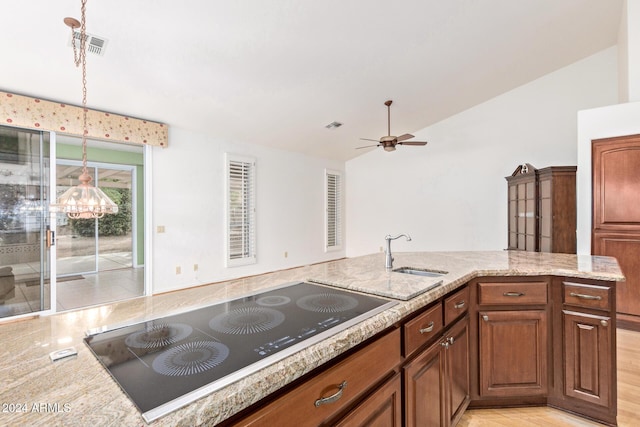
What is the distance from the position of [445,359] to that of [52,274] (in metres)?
4.42

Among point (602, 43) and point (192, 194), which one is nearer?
point (602, 43)

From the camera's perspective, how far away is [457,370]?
1674 millimetres

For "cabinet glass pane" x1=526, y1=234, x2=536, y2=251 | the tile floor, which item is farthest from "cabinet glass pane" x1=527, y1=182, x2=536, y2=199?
the tile floor

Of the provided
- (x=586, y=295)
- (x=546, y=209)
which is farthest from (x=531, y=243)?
(x=586, y=295)

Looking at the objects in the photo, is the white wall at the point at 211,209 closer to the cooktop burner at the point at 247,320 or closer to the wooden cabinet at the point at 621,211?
the cooktop burner at the point at 247,320

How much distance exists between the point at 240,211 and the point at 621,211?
5.17 meters

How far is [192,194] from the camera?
4789mm

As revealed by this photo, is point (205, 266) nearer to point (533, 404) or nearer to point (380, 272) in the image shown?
point (380, 272)

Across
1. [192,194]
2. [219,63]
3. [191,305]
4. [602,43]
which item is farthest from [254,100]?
[602,43]

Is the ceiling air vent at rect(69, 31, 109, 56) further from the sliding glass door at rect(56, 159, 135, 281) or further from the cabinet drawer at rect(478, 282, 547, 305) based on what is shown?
the sliding glass door at rect(56, 159, 135, 281)

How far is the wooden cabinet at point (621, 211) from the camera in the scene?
3.19 meters

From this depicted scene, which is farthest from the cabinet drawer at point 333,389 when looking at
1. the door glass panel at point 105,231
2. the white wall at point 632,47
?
the door glass panel at point 105,231

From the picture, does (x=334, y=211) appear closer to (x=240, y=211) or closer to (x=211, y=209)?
(x=240, y=211)

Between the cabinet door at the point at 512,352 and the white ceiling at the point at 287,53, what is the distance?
9.44 feet
